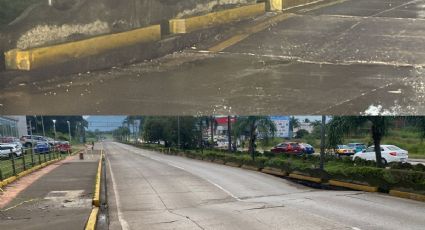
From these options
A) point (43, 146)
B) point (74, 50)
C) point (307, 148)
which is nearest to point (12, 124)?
point (74, 50)

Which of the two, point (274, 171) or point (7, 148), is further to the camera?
point (274, 171)

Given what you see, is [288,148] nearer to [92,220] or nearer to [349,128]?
[349,128]

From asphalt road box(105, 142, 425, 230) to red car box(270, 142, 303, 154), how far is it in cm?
1381

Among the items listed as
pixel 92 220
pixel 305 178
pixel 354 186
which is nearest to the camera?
pixel 92 220

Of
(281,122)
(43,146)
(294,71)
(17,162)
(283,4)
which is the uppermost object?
(283,4)

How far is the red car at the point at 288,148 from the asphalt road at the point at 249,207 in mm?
13813

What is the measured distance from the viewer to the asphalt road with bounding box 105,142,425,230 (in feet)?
27.4

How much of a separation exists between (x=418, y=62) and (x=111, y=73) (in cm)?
325

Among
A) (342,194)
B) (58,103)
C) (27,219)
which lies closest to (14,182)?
(27,219)

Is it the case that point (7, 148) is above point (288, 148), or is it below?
above

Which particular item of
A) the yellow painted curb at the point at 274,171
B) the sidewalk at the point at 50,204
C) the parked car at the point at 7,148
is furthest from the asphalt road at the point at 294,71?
the yellow painted curb at the point at 274,171

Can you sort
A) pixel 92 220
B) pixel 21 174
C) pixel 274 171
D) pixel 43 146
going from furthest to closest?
pixel 274 171
pixel 21 174
pixel 43 146
pixel 92 220

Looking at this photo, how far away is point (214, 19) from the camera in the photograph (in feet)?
14.0

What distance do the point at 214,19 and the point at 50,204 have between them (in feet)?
25.6
